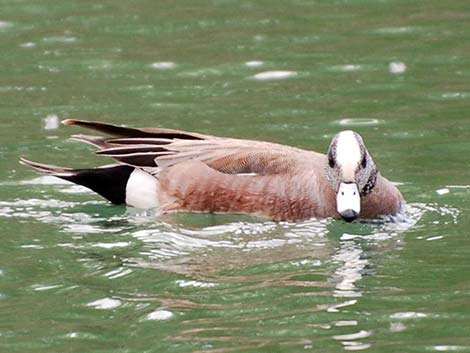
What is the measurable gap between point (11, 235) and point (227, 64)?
4359 millimetres

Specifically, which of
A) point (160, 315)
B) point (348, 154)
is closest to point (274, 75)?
point (348, 154)

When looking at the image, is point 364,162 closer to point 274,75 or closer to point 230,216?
point 230,216

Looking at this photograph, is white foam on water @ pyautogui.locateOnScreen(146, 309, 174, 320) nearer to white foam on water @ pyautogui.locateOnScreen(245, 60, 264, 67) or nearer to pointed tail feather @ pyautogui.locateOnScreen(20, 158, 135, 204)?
pointed tail feather @ pyautogui.locateOnScreen(20, 158, 135, 204)

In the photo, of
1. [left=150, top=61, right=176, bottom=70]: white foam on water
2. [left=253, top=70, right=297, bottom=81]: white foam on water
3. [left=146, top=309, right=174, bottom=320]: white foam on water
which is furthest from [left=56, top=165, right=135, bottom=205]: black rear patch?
[left=150, top=61, right=176, bottom=70]: white foam on water

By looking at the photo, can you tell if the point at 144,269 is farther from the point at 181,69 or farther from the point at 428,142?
the point at 181,69

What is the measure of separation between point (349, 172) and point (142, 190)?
52.7 inches

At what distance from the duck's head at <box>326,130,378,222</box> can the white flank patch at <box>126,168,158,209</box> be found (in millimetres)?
1071

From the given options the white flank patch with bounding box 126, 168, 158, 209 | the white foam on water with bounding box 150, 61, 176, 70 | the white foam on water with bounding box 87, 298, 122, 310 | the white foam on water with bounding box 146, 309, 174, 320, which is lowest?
the white foam on water with bounding box 146, 309, 174, 320

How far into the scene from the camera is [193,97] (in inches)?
472

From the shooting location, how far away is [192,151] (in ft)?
31.6

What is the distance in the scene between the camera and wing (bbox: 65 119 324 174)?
9.40 metres

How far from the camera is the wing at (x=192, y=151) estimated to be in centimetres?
940

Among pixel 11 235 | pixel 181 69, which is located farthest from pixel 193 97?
pixel 11 235

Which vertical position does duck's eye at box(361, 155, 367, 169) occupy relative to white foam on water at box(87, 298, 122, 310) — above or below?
above
